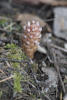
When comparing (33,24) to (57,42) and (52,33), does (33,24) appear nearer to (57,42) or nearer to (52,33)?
(57,42)

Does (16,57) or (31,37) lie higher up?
(31,37)

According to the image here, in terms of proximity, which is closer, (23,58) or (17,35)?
(23,58)

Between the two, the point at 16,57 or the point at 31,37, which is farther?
the point at 31,37

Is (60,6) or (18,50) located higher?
(60,6)

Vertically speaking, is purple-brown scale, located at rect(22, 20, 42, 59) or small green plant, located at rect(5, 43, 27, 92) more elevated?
purple-brown scale, located at rect(22, 20, 42, 59)

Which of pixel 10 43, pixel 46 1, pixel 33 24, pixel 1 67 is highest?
pixel 46 1

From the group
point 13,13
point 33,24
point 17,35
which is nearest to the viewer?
point 33,24

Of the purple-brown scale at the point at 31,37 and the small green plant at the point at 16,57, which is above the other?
the purple-brown scale at the point at 31,37

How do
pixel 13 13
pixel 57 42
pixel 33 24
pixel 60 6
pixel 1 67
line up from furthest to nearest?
1. pixel 60 6
2. pixel 13 13
3. pixel 57 42
4. pixel 33 24
5. pixel 1 67

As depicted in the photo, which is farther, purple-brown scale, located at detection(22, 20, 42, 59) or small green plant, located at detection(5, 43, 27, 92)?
purple-brown scale, located at detection(22, 20, 42, 59)

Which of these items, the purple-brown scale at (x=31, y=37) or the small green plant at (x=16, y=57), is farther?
the purple-brown scale at (x=31, y=37)

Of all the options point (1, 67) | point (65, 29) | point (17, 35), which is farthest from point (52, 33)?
point (1, 67)
